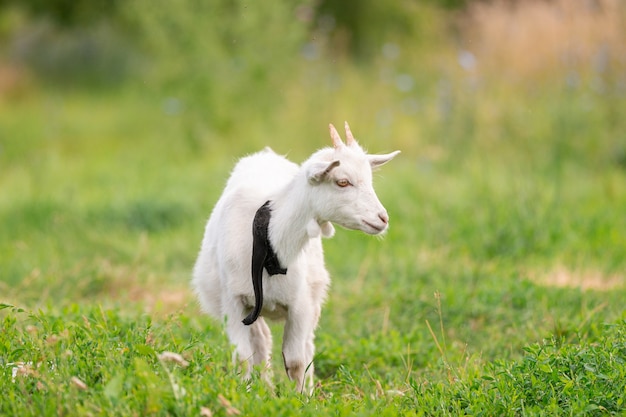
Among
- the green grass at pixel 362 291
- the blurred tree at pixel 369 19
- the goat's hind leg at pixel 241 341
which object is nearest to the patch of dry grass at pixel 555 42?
the green grass at pixel 362 291

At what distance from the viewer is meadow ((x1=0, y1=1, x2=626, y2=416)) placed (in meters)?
4.37

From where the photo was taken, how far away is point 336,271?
8.34 meters

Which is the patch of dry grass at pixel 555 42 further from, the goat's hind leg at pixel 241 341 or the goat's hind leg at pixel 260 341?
the goat's hind leg at pixel 241 341

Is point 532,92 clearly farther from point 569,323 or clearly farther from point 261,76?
point 569,323

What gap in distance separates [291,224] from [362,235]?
4.54 m

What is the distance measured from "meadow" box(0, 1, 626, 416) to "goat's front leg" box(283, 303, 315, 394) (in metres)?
0.17

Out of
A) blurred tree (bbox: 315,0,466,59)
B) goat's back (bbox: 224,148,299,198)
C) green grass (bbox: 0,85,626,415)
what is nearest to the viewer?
green grass (bbox: 0,85,626,415)

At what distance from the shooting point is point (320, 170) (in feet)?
14.0

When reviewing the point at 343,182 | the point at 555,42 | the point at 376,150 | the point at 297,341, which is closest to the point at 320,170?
the point at 343,182

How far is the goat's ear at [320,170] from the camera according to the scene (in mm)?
4266

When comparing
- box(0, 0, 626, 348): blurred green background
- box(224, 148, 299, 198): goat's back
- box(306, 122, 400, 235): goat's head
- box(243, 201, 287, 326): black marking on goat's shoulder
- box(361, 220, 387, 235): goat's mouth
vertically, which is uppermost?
box(306, 122, 400, 235): goat's head

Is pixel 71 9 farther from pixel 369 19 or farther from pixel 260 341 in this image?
pixel 260 341

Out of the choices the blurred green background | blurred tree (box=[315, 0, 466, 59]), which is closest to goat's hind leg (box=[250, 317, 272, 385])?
the blurred green background

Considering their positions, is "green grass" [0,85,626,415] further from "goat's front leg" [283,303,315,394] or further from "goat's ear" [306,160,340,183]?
"goat's ear" [306,160,340,183]
